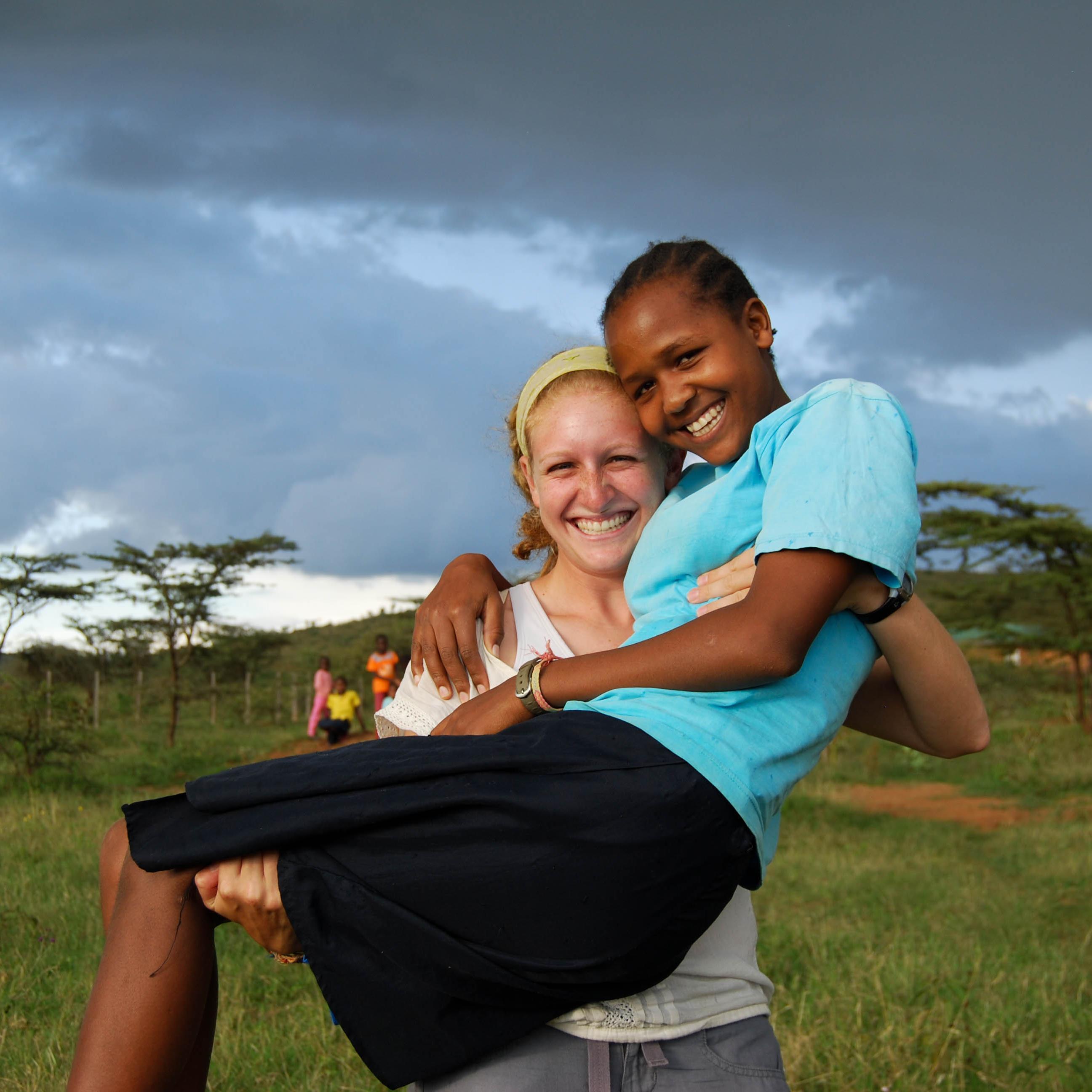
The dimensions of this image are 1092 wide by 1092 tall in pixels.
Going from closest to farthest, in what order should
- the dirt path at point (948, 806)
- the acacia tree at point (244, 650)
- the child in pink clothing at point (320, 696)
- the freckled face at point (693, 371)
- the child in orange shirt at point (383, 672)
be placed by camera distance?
the freckled face at point (693, 371) → the dirt path at point (948, 806) → the child in orange shirt at point (383, 672) → the child in pink clothing at point (320, 696) → the acacia tree at point (244, 650)

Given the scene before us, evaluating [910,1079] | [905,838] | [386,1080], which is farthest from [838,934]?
[386,1080]

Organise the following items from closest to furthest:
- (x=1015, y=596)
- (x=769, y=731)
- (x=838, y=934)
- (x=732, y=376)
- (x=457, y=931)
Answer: (x=457, y=931), (x=769, y=731), (x=732, y=376), (x=838, y=934), (x=1015, y=596)

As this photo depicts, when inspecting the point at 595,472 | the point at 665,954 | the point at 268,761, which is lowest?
the point at 665,954

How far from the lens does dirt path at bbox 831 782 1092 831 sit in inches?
468

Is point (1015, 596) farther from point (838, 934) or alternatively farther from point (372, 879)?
point (372, 879)

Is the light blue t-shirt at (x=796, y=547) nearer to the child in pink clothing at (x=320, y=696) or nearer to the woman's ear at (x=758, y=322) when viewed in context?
the woman's ear at (x=758, y=322)

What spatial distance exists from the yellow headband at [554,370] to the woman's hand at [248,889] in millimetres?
1075

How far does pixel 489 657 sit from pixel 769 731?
2.24 ft

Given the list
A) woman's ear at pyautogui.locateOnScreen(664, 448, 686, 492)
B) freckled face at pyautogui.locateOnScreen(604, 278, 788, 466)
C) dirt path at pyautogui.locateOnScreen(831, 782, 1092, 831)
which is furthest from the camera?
dirt path at pyautogui.locateOnScreen(831, 782, 1092, 831)

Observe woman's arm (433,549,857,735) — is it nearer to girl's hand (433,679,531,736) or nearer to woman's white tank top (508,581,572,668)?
girl's hand (433,679,531,736)

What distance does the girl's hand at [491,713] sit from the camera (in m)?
1.66

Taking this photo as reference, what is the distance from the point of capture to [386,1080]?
1403 millimetres

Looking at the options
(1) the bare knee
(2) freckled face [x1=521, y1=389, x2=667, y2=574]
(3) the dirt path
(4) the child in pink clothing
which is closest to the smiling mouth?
(2) freckled face [x1=521, y1=389, x2=667, y2=574]

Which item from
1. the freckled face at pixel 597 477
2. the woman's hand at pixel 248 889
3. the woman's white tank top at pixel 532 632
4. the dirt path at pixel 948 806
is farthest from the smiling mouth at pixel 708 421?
the dirt path at pixel 948 806
